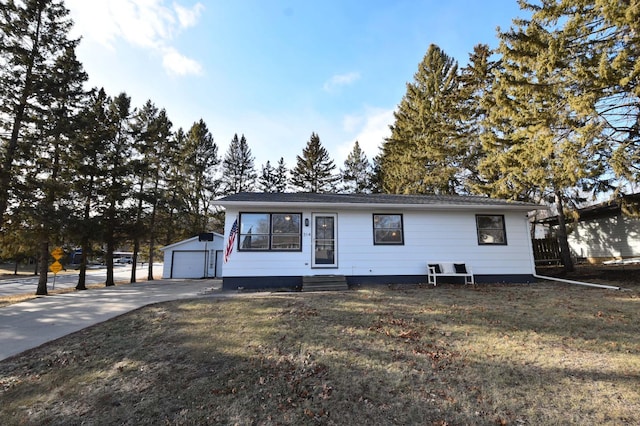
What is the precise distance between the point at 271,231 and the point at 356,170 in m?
22.2

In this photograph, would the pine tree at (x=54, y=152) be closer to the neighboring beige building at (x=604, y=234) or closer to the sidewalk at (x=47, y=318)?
the sidewalk at (x=47, y=318)

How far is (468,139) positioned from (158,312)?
17260mm

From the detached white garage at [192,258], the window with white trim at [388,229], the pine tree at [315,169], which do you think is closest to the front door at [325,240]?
the window with white trim at [388,229]

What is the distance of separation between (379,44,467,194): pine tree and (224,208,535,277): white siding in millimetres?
7570

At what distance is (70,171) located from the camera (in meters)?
13.5

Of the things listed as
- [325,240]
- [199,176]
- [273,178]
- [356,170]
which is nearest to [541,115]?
[325,240]

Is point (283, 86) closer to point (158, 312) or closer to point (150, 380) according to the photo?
point (158, 312)

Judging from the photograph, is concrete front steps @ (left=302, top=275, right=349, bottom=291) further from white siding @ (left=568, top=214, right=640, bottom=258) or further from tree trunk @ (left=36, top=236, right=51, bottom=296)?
white siding @ (left=568, top=214, right=640, bottom=258)

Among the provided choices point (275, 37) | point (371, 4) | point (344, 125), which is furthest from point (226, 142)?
point (371, 4)

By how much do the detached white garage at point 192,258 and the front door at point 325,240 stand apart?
12.6 meters

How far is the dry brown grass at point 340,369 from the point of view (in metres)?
2.94

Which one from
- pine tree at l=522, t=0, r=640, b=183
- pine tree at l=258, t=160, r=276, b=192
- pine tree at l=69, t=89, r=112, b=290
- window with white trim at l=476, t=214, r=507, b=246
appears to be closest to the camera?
pine tree at l=522, t=0, r=640, b=183

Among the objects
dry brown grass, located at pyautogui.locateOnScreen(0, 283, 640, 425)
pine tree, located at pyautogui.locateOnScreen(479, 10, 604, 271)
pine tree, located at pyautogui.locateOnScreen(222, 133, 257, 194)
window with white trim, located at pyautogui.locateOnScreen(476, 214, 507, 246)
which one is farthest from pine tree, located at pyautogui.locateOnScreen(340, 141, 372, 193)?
dry brown grass, located at pyautogui.locateOnScreen(0, 283, 640, 425)

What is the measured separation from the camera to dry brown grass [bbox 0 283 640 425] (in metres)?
2.94
